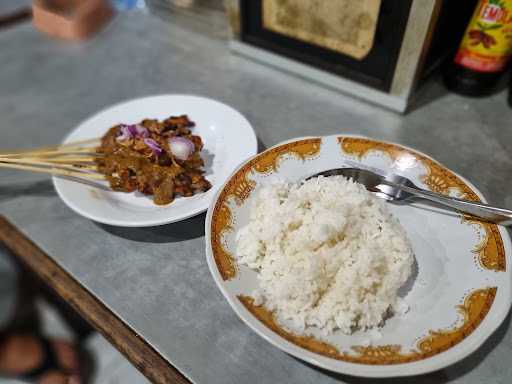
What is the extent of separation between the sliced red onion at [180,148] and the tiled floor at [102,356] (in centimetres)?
53

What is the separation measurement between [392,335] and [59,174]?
0.97 metres

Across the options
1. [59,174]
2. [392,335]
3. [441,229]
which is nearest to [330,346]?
[392,335]

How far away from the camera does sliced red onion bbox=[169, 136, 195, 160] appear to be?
114 centimetres

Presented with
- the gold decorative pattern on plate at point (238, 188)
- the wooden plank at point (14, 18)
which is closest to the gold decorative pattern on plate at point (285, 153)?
the gold decorative pattern on plate at point (238, 188)

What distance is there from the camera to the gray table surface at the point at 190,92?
2.80 feet

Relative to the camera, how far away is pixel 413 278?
861 mm

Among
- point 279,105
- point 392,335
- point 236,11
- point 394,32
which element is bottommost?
point 279,105

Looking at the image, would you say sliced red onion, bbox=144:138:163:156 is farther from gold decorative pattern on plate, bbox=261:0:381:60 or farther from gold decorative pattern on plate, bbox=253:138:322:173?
gold decorative pattern on plate, bbox=261:0:381:60

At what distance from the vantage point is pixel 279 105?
151cm

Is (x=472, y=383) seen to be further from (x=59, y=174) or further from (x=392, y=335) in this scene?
(x=59, y=174)

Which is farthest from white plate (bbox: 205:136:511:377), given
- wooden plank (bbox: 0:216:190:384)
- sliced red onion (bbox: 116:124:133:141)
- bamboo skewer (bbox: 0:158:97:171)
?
bamboo skewer (bbox: 0:158:97:171)

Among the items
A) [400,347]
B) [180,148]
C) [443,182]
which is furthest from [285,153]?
[400,347]

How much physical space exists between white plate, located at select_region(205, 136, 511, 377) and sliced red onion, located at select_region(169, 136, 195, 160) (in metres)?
0.20

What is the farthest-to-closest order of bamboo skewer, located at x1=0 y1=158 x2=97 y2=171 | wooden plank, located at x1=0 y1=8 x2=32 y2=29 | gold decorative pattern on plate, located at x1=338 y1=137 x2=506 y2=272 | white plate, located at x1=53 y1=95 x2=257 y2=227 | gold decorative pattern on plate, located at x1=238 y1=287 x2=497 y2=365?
wooden plank, located at x1=0 y1=8 x2=32 y2=29, bamboo skewer, located at x1=0 y1=158 x2=97 y2=171, white plate, located at x1=53 y1=95 x2=257 y2=227, gold decorative pattern on plate, located at x1=338 y1=137 x2=506 y2=272, gold decorative pattern on plate, located at x1=238 y1=287 x2=497 y2=365
